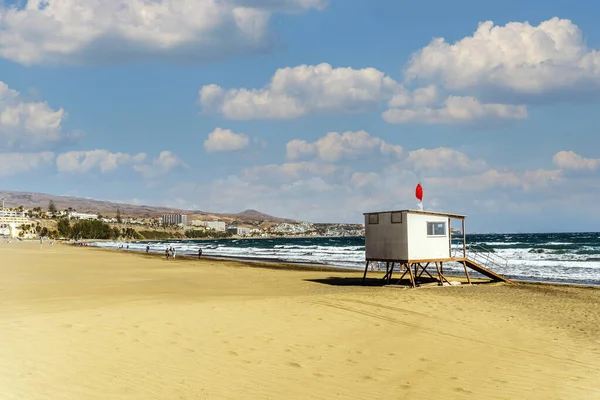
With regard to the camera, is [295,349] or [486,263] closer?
[295,349]

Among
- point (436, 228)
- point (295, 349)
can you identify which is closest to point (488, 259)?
point (436, 228)

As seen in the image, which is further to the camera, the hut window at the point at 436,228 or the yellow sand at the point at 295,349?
the hut window at the point at 436,228

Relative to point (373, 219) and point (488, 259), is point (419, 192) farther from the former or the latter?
point (488, 259)

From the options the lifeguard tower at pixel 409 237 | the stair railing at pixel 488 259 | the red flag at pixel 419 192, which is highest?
the red flag at pixel 419 192

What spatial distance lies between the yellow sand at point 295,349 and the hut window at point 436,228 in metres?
7.04

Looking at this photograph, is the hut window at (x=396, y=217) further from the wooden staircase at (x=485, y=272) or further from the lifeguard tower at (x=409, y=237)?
the wooden staircase at (x=485, y=272)

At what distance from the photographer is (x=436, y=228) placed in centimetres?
2602

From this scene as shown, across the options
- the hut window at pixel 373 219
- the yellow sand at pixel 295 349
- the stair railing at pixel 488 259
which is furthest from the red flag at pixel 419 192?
the stair railing at pixel 488 259

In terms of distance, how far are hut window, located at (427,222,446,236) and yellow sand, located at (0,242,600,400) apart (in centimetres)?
704

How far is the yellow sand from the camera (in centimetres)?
844

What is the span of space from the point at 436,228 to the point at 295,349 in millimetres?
16655

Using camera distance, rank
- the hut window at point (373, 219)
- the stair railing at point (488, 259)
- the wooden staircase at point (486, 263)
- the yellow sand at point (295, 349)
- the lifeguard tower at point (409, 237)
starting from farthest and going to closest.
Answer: the stair railing at point (488, 259), the wooden staircase at point (486, 263), the hut window at point (373, 219), the lifeguard tower at point (409, 237), the yellow sand at point (295, 349)

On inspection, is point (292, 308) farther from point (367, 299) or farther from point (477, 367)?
point (477, 367)

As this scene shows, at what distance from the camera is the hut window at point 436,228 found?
84.4 ft
